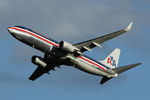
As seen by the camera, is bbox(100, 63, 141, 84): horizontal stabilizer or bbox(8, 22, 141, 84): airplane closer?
bbox(8, 22, 141, 84): airplane

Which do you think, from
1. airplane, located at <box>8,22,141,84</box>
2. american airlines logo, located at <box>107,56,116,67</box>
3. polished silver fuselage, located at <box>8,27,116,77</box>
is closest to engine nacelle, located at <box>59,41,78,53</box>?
airplane, located at <box>8,22,141,84</box>

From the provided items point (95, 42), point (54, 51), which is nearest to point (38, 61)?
point (54, 51)

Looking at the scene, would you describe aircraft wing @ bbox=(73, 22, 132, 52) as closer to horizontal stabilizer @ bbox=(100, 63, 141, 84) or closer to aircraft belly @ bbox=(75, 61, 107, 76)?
aircraft belly @ bbox=(75, 61, 107, 76)

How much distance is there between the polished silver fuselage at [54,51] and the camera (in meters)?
80.8

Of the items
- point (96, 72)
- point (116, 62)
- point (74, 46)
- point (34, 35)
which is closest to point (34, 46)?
point (34, 35)

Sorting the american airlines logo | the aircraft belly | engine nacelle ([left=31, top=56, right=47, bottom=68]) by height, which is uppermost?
the american airlines logo

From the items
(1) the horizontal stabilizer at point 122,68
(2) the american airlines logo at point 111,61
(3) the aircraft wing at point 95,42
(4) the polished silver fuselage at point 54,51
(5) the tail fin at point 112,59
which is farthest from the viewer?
(2) the american airlines logo at point 111,61

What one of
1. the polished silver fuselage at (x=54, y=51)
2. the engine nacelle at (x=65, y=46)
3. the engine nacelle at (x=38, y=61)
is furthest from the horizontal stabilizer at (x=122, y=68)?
the engine nacelle at (x=38, y=61)

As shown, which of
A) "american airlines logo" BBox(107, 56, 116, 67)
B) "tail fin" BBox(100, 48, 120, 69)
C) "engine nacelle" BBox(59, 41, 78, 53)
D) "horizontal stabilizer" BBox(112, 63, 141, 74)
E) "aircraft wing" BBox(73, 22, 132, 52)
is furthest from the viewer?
"american airlines logo" BBox(107, 56, 116, 67)

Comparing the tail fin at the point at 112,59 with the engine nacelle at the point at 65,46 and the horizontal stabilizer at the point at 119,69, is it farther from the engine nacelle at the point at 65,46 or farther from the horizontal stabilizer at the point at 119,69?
the engine nacelle at the point at 65,46

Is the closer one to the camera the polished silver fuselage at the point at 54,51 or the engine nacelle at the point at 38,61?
the polished silver fuselage at the point at 54,51

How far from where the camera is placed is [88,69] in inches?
3413

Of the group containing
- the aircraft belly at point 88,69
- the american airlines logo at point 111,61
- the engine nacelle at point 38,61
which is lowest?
the aircraft belly at point 88,69

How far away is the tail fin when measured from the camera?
94562mm
